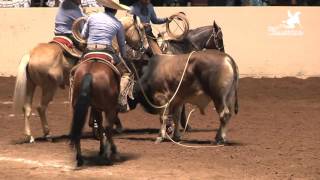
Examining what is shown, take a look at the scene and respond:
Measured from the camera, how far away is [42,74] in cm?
1205

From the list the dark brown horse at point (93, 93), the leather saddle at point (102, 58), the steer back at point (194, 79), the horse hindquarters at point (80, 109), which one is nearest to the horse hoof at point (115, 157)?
the dark brown horse at point (93, 93)

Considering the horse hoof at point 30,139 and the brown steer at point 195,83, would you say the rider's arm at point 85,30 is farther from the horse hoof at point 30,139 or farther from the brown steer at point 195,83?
the horse hoof at point 30,139

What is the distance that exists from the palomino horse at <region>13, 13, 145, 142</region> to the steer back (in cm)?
90

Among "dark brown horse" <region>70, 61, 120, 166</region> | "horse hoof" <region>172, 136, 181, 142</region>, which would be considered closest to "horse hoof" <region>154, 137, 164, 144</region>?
"horse hoof" <region>172, 136, 181, 142</region>

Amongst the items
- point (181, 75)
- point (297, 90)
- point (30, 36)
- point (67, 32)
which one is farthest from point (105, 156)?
point (30, 36)

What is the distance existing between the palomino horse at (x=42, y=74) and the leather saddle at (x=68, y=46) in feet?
0.24

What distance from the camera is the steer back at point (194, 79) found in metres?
11.6

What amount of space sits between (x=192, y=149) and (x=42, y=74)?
2721mm

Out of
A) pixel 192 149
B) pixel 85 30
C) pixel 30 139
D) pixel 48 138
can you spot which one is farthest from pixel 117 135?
pixel 85 30

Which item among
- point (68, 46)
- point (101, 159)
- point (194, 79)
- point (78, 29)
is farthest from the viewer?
point (68, 46)

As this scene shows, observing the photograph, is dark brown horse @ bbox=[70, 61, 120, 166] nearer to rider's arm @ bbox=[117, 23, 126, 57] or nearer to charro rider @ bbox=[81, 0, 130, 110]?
charro rider @ bbox=[81, 0, 130, 110]

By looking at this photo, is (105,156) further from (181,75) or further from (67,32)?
(67,32)

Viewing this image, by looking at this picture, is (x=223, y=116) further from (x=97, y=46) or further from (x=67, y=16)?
(x=67, y=16)

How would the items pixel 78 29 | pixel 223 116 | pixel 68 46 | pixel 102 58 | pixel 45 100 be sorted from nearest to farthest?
pixel 102 58 < pixel 78 29 < pixel 223 116 < pixel 45 100 < pixel 68 46
